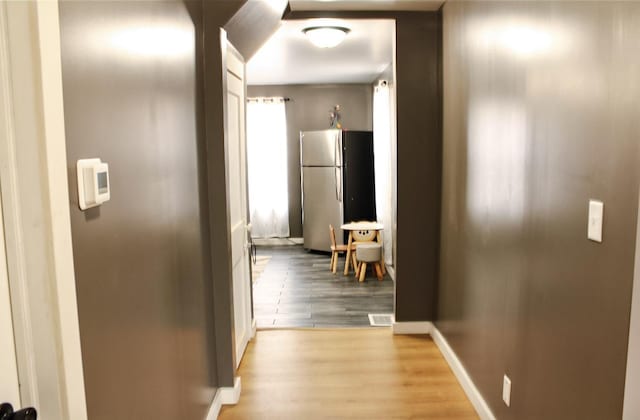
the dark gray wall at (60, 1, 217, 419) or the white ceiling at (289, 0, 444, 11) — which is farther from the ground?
the white ceiling at (289, 0, 444, 11)

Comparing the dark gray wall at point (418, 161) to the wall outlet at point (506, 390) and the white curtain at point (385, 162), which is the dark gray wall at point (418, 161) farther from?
the white curtain at point (385, 162)

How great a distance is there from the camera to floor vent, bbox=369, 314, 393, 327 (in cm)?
412

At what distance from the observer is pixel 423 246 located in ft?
12.1

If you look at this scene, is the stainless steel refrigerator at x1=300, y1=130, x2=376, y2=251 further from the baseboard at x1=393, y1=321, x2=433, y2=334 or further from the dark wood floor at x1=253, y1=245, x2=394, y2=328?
the baseboard at x1=393, y1=321, x2=433, y2=334

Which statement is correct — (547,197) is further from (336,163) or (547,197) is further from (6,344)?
(336,163)

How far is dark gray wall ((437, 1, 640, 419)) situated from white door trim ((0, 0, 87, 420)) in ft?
4.48

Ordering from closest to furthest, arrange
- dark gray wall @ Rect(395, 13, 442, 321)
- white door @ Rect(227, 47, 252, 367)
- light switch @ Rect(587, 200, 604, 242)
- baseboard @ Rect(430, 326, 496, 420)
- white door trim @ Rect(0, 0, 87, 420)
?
1. white door trim @ Rect(0, 0, 87, 420)
2. light switch @ Rect(587, 200, 604, 242)
3. baseboard @ Rect(430, 326, 496, 420)
4. white door @ Rect(227, 47, 252, 367)
5. dark gray wall @ Rect(395, 13, 442, 321)

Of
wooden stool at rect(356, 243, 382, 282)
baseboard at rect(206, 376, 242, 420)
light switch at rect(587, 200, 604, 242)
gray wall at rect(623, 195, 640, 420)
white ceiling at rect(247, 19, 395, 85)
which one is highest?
white ceiling at rect(247, 19, 395, 85)

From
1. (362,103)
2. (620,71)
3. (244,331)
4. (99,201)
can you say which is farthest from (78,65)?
(362,103)

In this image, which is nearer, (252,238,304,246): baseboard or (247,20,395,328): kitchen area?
(247,20,395,328): kitchen area

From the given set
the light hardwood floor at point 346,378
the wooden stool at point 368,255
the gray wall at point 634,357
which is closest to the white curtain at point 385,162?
the wooden stool at point 368,255

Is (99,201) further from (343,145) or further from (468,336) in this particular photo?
(343,145)

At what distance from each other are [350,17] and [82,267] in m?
2.90

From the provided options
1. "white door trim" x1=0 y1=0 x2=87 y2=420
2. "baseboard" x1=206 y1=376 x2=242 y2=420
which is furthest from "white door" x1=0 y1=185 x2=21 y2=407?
"baseboard" x1=206 y1=376 x2=242 y2=420
